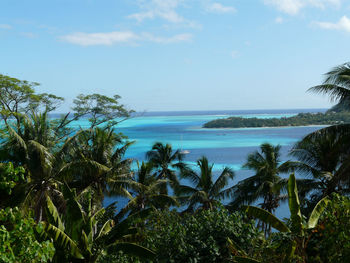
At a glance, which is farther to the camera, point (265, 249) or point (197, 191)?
point (197, 191)

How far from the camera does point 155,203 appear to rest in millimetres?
17641

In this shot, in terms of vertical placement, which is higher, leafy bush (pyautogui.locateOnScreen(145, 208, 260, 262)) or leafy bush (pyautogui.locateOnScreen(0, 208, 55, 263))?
leafy bush (pyautogui.locateOnScreen(0, 208, 55, 263))

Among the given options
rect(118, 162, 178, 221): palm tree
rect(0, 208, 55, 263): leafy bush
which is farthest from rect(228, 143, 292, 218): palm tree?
rect(0, 208, 55, 263): leafy bush

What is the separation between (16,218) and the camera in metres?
4.82

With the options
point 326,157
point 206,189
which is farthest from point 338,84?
point 206,189

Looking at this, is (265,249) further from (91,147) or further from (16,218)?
(91,147)

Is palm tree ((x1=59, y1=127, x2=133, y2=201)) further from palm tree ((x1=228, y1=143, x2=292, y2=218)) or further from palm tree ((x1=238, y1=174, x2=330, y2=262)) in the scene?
palm tree ((x1=238, y1=174, x2=330, y2=262))

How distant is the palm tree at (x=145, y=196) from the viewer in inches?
619

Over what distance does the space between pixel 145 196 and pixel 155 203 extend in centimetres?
71

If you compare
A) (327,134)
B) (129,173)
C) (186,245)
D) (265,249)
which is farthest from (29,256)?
(129,173)

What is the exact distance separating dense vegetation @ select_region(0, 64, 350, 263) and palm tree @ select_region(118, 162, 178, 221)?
7cm

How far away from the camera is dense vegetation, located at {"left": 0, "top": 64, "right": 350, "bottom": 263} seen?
6.29 metres

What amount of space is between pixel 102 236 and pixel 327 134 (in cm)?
806

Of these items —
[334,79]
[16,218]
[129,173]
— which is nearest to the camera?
[16,218]
